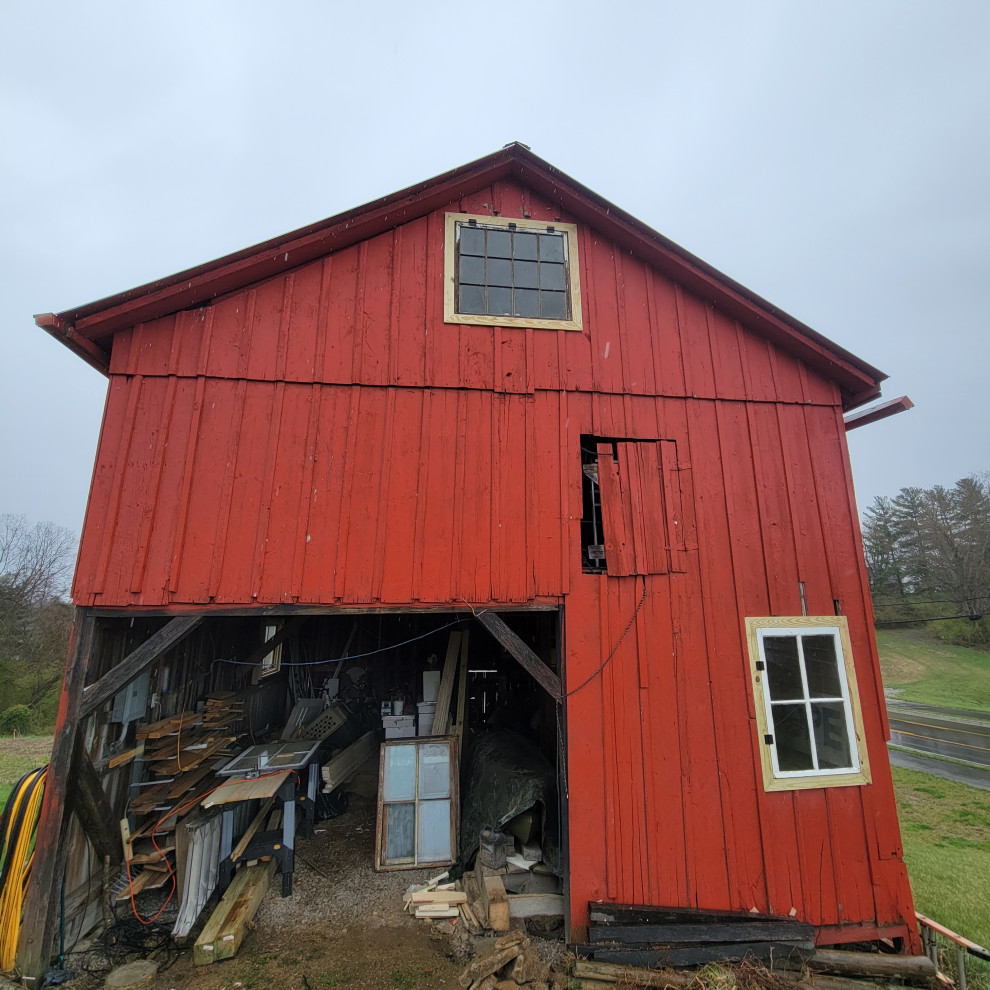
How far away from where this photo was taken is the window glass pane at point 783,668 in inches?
198

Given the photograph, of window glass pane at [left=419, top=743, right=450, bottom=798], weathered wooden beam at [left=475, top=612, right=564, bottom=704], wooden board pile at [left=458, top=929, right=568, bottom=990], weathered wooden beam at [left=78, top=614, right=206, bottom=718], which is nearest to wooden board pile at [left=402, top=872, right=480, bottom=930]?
wooden board pile at [left=458, top=929, right=568, bottom=990]

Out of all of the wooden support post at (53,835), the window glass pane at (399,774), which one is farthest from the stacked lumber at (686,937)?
the wooden support post at (53,835)

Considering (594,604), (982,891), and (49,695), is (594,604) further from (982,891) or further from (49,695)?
(49,695)

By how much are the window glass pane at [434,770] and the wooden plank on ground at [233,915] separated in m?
1.85

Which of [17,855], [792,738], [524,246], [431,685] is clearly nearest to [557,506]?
[524,246]

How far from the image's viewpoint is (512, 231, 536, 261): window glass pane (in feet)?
19.0

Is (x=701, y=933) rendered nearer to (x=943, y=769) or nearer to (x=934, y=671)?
(x=943, y=769)

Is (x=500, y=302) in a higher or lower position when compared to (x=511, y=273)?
lower

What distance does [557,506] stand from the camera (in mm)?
5121

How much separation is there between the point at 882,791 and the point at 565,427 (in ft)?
15.9

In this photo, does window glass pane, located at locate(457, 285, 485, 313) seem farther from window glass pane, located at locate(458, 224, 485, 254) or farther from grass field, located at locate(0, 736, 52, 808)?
grass field, located at locate(0, 736, 52, 808)

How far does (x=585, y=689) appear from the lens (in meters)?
4.81

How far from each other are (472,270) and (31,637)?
27339mm

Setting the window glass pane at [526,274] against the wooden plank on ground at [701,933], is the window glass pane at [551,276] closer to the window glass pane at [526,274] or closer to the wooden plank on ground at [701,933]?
the window glass pane at [526,274]
